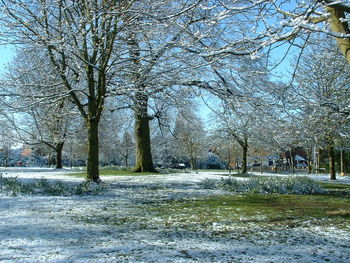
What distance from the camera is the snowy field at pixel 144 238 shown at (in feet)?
12.9

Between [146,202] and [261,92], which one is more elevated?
[261,92]

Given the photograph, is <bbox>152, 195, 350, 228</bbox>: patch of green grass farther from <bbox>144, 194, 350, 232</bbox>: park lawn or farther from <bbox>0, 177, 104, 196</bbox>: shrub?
<bbox>0, 177, 104, 196</bbox>: shrub

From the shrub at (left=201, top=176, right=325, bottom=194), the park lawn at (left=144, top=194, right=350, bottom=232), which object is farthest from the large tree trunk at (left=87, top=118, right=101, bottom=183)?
the park lawn at (left=144, top=194, right=350, bottom=232)

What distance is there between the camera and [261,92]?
12.1 meters

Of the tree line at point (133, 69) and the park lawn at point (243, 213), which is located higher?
the tree line at point (133, 69)

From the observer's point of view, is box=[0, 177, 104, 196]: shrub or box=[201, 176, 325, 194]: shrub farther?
box=[201, 176, 325, 194]: shrub

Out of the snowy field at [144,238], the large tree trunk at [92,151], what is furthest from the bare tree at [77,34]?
the snowy field at [144,238]

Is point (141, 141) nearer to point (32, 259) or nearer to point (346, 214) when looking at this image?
point (346, 214)

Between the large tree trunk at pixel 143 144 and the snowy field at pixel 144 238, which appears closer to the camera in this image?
the snowy field at pixel 144 238

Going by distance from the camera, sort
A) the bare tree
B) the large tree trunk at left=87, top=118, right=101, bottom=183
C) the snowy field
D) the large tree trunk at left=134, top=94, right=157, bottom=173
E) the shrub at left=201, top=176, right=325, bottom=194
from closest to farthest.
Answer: the snowy field, the bare tree, the large tree trunk at left=87, top=118, right=101, bottom=183, the shrub at left=201, top=176, right=325, bottom=194, the large tree trunk at left=134, top=94, right=157, bottom=173

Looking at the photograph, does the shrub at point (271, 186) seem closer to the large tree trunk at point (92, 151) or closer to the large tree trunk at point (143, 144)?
the large tree trunk at point (92, 151)

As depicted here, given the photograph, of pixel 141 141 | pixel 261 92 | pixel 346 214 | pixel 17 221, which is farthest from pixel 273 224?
pixel 141 141

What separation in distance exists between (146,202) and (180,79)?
210 inches

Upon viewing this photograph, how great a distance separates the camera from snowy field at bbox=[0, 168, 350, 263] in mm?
3932
